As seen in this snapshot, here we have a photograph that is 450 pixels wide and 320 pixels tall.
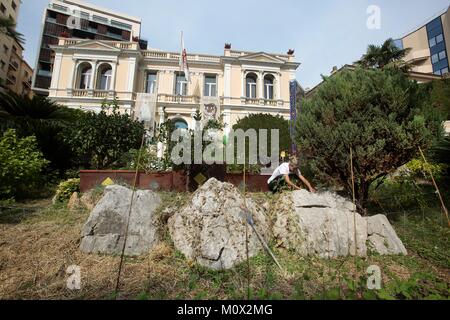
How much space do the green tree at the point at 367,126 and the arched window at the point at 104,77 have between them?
17737mm

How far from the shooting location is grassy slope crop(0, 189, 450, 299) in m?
2.86

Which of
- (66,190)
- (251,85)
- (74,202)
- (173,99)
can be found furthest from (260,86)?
(74,202)

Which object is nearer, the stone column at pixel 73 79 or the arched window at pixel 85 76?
Result: the stone column at pixel 73 79

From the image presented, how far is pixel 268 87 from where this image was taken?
1934cm

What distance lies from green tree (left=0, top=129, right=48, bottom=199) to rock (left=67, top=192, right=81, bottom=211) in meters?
1.20

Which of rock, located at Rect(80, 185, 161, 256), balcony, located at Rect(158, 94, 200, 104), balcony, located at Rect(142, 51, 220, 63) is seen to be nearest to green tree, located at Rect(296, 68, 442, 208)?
rock, located at Rect(80, 185, 161, 256)

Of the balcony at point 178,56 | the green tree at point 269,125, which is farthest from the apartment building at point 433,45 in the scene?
the green tree at point 269,125

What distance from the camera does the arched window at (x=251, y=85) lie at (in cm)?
1898

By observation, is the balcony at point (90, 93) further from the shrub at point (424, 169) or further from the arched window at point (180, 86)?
the shrub at point (424, 169)

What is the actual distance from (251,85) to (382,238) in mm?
16608

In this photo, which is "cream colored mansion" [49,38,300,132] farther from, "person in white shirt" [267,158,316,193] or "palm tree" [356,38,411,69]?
"person in white shirt" [267,158,316,193]

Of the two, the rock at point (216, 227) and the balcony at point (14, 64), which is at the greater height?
the balcony at point (14, 64)
